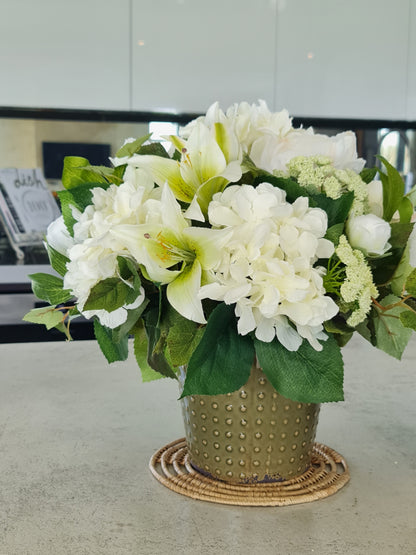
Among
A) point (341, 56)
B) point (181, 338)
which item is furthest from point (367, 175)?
point (341, 56)

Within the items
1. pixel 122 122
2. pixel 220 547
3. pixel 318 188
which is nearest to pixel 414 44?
pixel 122 122

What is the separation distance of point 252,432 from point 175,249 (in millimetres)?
220

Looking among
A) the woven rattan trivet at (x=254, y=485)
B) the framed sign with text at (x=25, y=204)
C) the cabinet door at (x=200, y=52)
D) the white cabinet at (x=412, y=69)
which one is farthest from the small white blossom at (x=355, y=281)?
the white cabinet at (x=412, y=69)

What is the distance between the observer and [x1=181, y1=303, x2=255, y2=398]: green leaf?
0.62 metres

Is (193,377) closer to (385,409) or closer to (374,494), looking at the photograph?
(374,494)

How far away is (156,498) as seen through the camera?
72 cm

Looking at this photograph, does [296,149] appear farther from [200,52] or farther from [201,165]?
[200,52]

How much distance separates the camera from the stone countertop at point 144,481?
0.64m

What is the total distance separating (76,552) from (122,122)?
2.39 meters

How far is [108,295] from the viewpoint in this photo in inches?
25.0

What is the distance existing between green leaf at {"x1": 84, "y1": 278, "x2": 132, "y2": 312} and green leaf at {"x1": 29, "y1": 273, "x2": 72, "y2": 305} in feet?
0.41

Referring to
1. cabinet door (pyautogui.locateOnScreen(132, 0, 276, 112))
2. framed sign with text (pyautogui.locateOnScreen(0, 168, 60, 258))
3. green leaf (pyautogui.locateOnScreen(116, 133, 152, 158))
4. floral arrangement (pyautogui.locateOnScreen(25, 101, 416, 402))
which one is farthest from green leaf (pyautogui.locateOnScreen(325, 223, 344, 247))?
framed sign with text (pyautogui.locateOnScreen(0, 168, 60, 258))

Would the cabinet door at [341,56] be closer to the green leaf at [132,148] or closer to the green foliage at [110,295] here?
the green leaf at [132,148]

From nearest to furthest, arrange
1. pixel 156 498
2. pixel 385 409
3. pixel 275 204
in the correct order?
pixel 275 204 < pixel 156 498 < pixel 385 409
